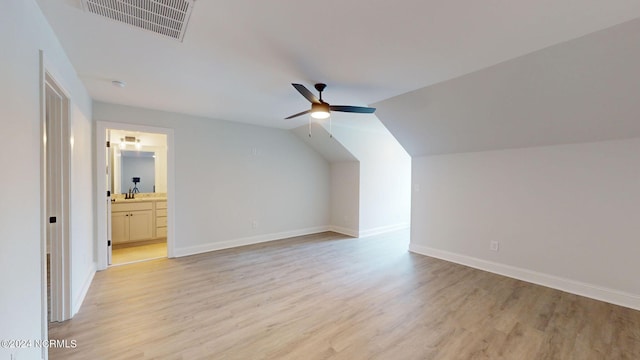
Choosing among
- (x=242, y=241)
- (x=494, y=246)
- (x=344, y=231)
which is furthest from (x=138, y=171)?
(x=494, y=246)

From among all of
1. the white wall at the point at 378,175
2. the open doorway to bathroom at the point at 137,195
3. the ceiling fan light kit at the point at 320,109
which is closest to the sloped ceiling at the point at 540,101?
the ceiling fan light kit at the point at 320,109

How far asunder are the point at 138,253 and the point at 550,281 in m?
6.02

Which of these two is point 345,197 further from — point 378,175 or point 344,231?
point 378,175

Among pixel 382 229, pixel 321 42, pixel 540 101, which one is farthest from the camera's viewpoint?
pixel 382 229

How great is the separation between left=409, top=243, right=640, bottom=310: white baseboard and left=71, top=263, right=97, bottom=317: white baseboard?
4.58 metres

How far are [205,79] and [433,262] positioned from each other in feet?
13.1

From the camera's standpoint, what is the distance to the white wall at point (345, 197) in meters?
5.77

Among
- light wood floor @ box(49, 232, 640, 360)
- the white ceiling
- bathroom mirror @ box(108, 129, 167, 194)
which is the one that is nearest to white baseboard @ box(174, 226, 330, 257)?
light wood floor @ box(49, 232, 640, 360)

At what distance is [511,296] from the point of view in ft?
9.58

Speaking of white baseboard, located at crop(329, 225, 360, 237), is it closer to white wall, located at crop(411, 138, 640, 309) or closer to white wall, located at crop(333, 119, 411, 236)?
white wall, located at crop(333, 119, 411, 236)

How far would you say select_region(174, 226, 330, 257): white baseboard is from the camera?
4.33 m

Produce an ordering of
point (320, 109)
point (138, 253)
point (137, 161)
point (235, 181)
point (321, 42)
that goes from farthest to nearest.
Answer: point (137, 161) < point (235, 181) < point (138, 253) < point (320, 109) < point (321, 42)

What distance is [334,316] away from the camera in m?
2.48

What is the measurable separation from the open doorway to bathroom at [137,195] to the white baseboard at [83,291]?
0.83m
